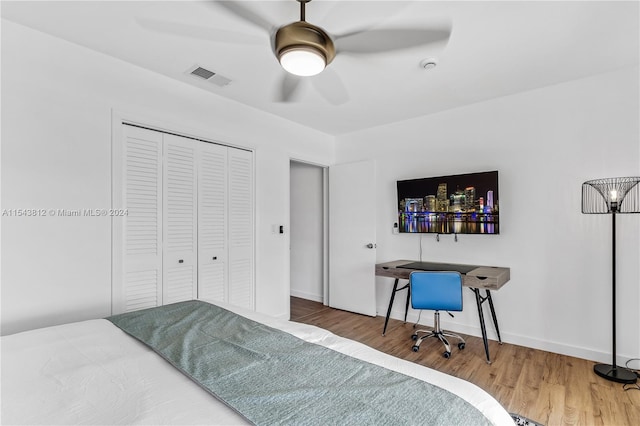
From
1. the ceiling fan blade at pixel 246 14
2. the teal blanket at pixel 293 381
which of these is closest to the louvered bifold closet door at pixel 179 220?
the teal blanket at pixel 293 381

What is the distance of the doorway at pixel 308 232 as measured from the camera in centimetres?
495

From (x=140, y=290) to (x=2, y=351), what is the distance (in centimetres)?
127

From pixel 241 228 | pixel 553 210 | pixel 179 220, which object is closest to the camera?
pixel 179 220

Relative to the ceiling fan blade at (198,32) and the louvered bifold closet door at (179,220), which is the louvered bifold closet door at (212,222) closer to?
the louvered bifold closet door at (179,220)

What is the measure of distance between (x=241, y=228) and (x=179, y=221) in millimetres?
677

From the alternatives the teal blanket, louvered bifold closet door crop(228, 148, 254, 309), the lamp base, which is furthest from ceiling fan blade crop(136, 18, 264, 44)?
the lamp base

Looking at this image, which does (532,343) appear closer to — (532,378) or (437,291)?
(532,378)

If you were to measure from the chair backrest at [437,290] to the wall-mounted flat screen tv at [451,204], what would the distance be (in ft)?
2.40

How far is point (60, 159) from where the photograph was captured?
2197 millimetres

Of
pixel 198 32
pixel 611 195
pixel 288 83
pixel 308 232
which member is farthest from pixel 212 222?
pixel 611 195

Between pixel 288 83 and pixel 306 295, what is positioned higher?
pixel 288 83

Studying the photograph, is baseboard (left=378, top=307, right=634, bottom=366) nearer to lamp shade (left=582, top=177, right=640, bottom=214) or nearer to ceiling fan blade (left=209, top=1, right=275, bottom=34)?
lamp shade (left=582, top=177, right=640, bottom=214)

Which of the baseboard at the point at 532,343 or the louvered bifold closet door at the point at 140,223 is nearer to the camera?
the louvered bifold closet door at the point at 140,223

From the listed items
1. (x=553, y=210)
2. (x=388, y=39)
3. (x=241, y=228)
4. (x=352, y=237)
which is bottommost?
(x=352, y=237)
